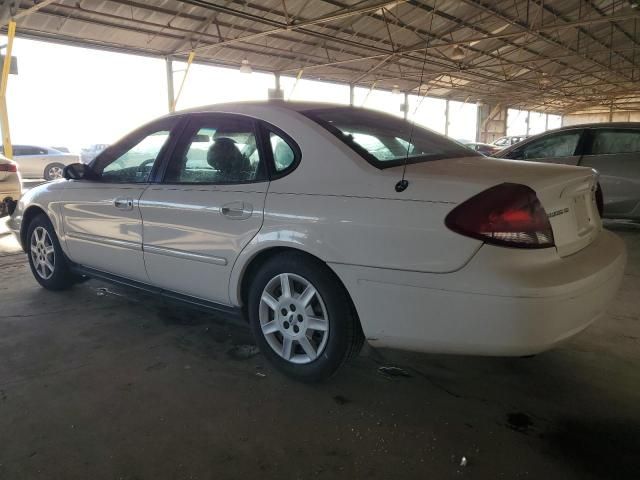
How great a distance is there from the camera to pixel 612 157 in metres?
5.90

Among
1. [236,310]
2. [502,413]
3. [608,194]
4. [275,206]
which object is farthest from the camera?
[608,194]

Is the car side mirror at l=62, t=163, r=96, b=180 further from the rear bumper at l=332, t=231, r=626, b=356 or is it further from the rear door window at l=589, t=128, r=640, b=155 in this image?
the rear door window at l=589, t=128, r=640, b=155

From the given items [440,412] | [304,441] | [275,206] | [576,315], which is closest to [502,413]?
[440,412]

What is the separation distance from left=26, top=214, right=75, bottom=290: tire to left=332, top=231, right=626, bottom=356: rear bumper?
8.77 ft

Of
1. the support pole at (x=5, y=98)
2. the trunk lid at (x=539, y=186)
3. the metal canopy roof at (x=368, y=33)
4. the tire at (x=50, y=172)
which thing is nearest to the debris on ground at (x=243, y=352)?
the trunk lid at (x=539, y=186)

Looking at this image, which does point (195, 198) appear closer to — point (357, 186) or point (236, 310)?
point (236, 310)

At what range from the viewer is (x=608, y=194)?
19.5 ft

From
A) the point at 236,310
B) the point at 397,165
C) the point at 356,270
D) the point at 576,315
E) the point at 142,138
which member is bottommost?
the point at 236,310

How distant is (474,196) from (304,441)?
1222mm

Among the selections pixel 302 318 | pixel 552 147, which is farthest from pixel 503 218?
pixel 552 147

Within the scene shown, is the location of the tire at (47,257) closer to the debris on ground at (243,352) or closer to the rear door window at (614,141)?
the debris on ground at (243,352)

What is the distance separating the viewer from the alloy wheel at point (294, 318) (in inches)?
92.1

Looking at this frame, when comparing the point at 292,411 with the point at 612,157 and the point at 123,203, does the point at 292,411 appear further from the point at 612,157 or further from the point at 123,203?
the point at 612,157

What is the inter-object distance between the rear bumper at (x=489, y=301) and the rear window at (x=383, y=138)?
0.59 metres
